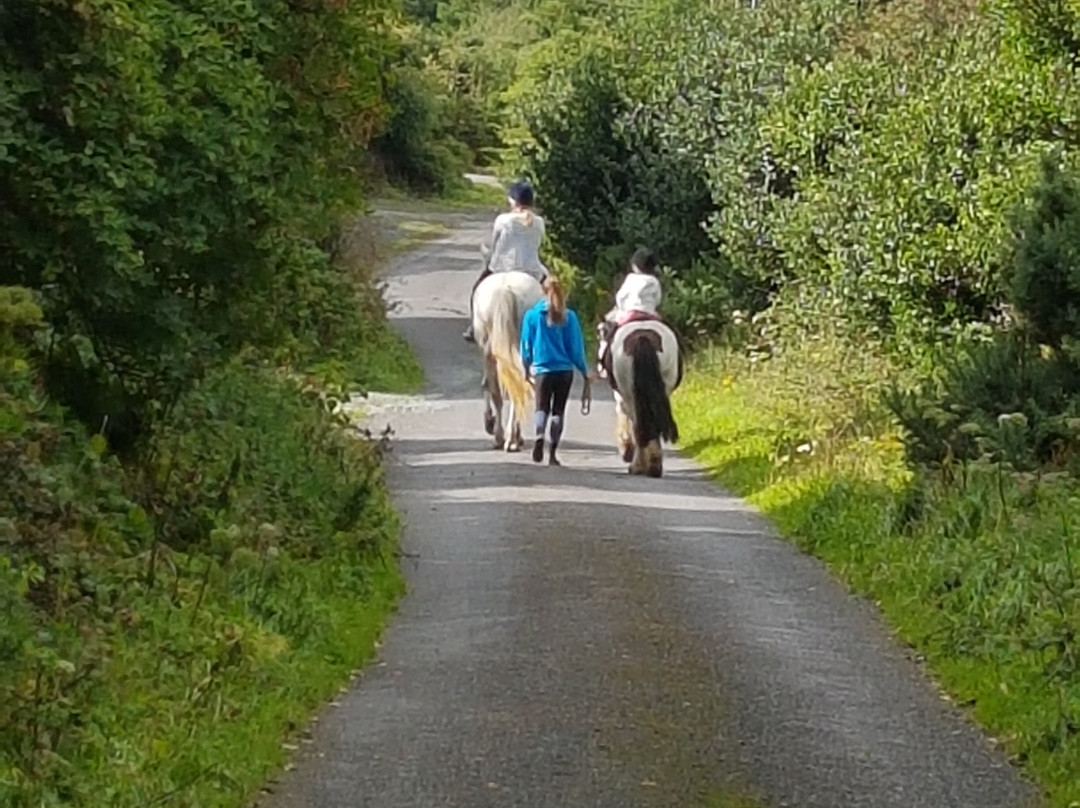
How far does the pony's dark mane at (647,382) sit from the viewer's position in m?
19.2

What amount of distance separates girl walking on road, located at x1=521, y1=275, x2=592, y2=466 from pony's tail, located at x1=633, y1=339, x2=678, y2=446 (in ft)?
3.45

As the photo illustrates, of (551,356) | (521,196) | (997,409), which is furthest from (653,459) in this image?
(997,409)

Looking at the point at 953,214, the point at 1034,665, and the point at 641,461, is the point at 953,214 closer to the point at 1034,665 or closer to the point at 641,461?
the point at 641,461

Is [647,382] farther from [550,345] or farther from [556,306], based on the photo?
[550,345]

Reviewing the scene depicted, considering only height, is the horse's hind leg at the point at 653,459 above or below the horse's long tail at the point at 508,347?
below

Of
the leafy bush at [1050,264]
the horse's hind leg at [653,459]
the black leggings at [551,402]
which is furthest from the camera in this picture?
the black leggings at [551,402]

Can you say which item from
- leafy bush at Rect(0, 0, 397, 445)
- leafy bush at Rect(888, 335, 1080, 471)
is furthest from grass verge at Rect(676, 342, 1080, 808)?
leafy bush at Rect(0, 0, 397, 445)

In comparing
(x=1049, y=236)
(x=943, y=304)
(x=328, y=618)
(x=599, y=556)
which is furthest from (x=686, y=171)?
(x=328, y=618)

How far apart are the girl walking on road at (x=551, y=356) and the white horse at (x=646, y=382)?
54 cm

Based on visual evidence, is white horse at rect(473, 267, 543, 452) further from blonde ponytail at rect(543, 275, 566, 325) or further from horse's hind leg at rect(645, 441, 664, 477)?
horse's hind leg at rect(645, 441, 664, 477)

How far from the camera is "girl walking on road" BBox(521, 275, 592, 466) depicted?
2011cm

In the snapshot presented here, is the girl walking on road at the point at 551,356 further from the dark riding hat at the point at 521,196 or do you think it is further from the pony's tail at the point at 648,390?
the dark riding hat at the point at 521,196

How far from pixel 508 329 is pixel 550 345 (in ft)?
1.60

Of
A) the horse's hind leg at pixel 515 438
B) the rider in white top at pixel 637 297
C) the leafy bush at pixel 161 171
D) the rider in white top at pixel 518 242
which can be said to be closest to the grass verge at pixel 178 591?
the leafy bush at pixel 161 171
